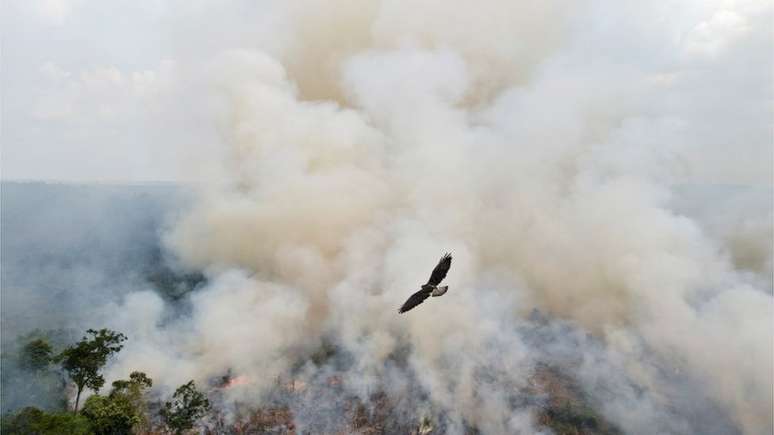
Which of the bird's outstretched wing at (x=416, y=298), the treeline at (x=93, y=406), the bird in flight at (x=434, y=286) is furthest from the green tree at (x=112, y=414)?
the bird in flight at (x=434, y=286)

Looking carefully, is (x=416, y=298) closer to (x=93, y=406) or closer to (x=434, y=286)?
(x=434, y=286)

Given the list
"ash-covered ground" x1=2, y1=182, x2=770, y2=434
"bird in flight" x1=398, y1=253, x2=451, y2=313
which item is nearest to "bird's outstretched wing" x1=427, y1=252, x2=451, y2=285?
"bird in flight" x1=398, y1=253, x2=451, y2=313

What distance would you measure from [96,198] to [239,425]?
143 metres

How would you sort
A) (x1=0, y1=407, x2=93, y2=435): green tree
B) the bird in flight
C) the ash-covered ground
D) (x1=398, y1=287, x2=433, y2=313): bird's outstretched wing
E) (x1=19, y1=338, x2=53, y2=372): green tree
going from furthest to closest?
the ash-covered ground < (x1=19, y1=338, x2=53, y2=372): green tree < (x1=0, y1=407, x2=93, y2=435): green tree < (x1=398, y1=287, x2=433, y2=313): bird's outstretched wing < the bird in flight

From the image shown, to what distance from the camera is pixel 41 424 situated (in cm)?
3722

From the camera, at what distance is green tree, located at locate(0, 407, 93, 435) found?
37219mm

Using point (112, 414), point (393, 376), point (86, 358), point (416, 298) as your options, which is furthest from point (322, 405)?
point (416, 298)

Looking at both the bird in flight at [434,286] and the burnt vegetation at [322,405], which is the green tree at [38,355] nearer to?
the burnt vegetation at [322,405]

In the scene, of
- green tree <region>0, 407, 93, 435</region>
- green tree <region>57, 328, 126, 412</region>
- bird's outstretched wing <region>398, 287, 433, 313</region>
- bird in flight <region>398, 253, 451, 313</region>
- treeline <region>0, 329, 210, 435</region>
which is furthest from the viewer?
green tree <region>57, 328, 126, 412</region>

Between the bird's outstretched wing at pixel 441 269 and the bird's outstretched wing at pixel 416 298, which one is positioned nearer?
the bird's outstretched wing at pixel 441 269

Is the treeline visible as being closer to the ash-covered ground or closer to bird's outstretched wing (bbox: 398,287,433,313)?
the ash-covered ground

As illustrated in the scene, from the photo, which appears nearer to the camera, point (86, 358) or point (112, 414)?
point (112, 414)

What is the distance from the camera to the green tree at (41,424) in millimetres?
37219

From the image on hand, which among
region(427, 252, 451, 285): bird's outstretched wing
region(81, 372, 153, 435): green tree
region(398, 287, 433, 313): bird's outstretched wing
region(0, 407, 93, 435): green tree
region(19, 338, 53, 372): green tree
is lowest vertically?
region(0, 407, 93, 435): green tree
